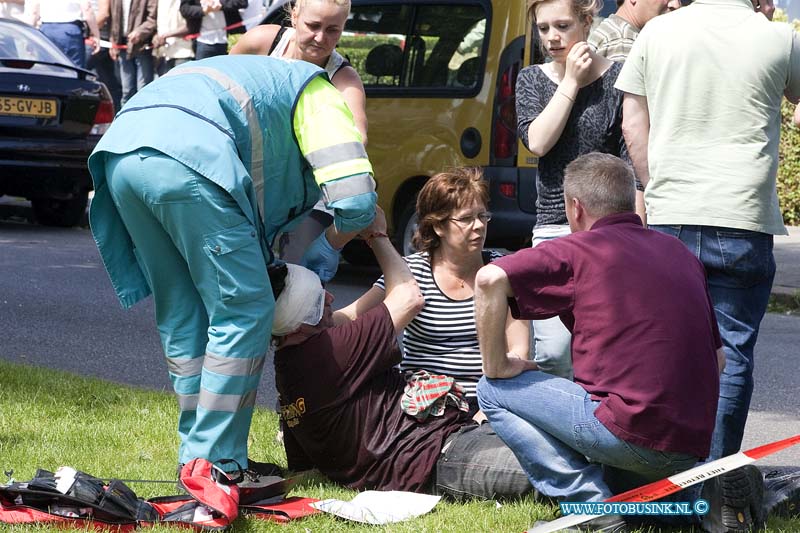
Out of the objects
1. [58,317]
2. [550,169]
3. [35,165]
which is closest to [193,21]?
[35,165]

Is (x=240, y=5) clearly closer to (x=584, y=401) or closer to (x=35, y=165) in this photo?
(x=35, y=165)

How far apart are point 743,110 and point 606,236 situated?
2.76 ft

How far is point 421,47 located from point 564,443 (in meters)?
5.86

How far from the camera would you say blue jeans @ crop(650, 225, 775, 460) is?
4250 mm

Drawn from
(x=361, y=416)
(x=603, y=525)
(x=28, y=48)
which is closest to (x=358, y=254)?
(x=28, y=48)

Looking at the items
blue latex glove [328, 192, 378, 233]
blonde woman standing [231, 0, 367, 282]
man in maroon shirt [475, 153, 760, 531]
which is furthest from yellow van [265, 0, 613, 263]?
man in maroon shirt [475, 153, 760, 531]

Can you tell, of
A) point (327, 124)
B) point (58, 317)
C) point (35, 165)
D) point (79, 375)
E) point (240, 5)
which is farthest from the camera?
point (240, 5)

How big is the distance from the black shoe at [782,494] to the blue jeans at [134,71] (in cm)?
1104

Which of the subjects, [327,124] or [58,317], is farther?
[58,317]

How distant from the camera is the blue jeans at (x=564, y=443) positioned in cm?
377

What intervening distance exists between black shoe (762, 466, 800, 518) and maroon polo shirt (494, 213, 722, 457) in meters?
0.49

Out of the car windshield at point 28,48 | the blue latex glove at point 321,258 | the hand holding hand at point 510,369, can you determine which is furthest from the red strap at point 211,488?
the car windshield at point 28,48

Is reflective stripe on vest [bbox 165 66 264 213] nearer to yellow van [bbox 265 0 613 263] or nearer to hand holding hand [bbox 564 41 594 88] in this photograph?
hand holding hand [bbox 564 41 594 88]

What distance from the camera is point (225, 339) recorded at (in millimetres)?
4031
